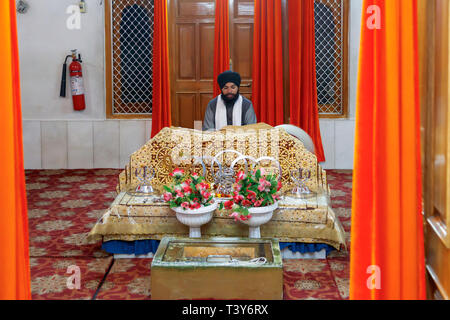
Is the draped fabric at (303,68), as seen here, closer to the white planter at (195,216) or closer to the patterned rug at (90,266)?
the patterned rug at (90,266)

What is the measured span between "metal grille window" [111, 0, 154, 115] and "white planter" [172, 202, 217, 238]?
12.8 ft

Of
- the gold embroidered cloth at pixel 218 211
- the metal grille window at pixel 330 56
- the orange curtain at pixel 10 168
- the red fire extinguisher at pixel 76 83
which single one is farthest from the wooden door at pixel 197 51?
the orange curtain at pixel 10 168

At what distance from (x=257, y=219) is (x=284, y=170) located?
69 centimetres

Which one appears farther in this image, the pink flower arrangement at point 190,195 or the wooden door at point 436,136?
the pink flower arrangement at point 190,195

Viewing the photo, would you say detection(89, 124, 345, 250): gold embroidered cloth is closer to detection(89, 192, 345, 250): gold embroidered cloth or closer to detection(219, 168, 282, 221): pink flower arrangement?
detection(89, 192, 345, 250): gold embroidered cloth

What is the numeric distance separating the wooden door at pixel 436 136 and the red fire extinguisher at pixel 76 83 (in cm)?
559

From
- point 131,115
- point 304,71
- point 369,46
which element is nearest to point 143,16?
point 131,115

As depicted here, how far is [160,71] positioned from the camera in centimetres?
654

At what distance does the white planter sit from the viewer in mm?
3162

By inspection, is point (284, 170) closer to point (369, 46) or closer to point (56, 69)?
point (369, 46)

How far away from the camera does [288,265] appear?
3.39 m

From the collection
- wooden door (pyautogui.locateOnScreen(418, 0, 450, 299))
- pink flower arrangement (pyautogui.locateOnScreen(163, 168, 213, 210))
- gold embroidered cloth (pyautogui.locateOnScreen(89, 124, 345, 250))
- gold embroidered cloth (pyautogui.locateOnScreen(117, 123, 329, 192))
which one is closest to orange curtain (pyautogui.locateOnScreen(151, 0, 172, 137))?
gold embroidered cloth (pyautogui.locateOnScreen(89, 124, 345, 250))

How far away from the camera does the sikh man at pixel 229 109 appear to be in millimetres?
5316

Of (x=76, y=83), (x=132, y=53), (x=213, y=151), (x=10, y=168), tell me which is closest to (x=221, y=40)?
(x=132, y=53)
